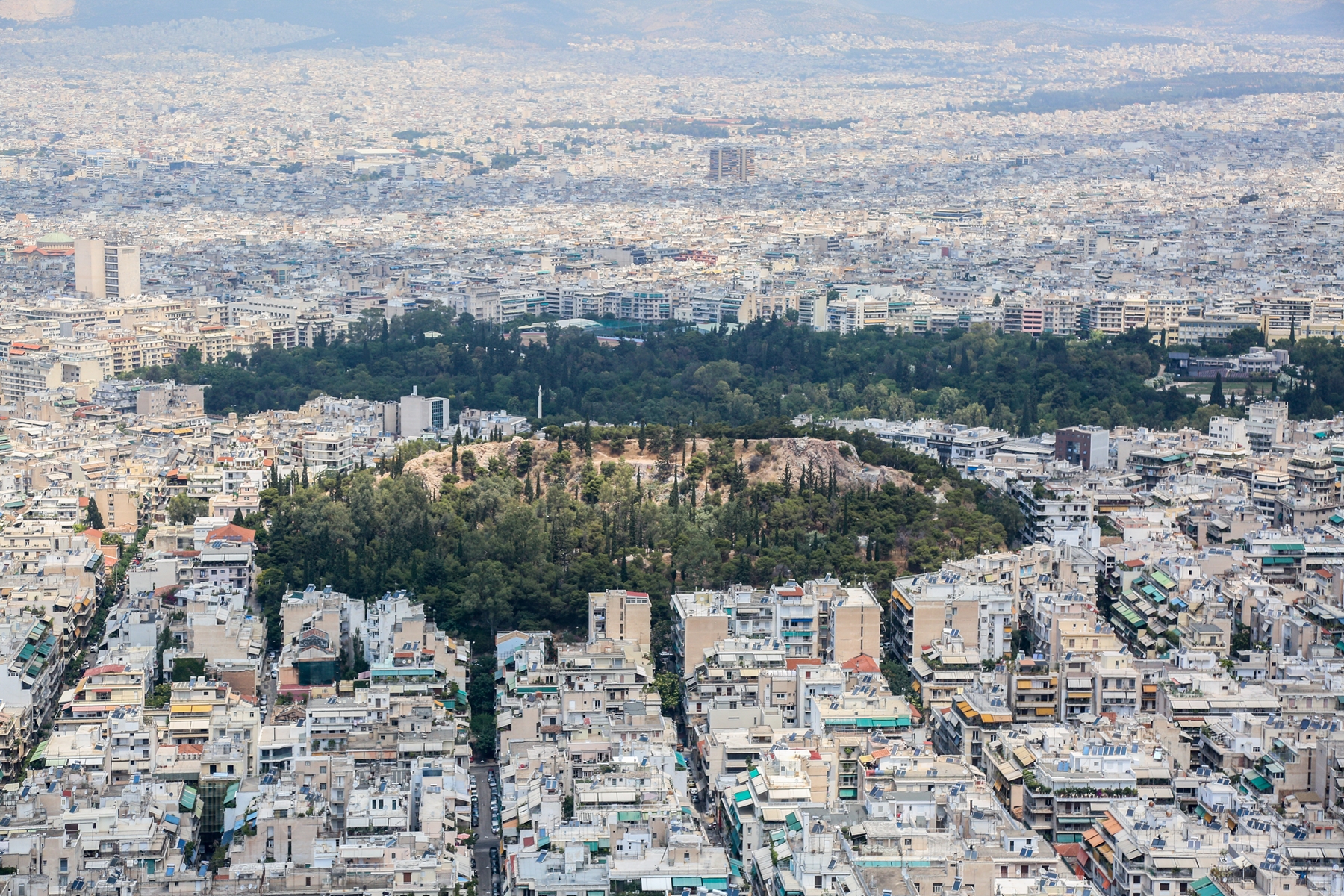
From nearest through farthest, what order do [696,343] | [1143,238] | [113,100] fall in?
1. [696,343]
2. [1143,238]
3. [113,100]

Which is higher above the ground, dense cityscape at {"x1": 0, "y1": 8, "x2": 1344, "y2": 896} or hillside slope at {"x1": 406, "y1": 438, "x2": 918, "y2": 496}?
hillside slope at {"x1": 406, "y1": 438, "x2": 918, "y2": 496}

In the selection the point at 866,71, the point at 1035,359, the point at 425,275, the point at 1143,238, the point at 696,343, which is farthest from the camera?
the point at 866,71

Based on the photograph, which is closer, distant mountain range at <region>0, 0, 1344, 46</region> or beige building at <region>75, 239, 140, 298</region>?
beige building at <region>75, 239, 140, 298</region>

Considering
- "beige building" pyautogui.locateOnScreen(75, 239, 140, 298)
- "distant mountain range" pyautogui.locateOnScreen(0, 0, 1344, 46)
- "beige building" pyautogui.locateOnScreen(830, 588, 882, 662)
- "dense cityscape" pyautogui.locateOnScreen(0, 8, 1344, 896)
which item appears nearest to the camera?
"dense cityscape" pyautogui.locateOnScreen(0, 8, 1344, 896)

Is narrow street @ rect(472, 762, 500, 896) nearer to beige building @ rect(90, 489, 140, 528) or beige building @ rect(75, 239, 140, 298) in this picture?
beige building @ rect(90, 489, 140, 528)

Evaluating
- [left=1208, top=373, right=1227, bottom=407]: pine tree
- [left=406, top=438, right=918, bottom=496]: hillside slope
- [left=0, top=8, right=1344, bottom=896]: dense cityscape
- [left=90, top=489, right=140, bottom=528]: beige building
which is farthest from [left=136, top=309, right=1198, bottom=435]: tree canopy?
[left=90, top=489, right=140, bottom=528]: beige building

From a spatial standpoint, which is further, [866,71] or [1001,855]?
[866,71]

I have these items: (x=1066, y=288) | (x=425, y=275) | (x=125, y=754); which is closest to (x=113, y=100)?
(x=425, y=275)

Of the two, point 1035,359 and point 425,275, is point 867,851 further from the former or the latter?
point 425,275
